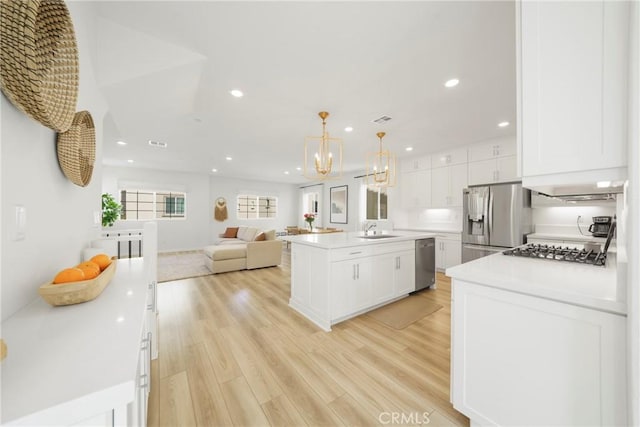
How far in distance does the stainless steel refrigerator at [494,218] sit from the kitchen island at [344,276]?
5.80 feet

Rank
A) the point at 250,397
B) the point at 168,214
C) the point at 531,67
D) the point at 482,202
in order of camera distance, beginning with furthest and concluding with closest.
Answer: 1. the point at 168,214
2. the point at 482,202
3. the point at 250,397
4. the point at 531,67

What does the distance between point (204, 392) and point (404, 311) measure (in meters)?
2.22

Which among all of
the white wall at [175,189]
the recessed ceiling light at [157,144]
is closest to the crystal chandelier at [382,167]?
the recessed ceiling light at [157,144]

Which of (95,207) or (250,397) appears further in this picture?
(95,207)

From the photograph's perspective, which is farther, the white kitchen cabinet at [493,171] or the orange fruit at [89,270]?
the white kitchen cabinet at [493,171]

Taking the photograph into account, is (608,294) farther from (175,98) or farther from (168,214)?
(168,214)

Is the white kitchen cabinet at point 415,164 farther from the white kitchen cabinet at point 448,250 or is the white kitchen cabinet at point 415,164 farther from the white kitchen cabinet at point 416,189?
the white kitchen cabinet at point 448,250

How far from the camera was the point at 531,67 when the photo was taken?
3.56ft

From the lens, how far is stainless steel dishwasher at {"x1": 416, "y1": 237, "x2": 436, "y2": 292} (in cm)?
342

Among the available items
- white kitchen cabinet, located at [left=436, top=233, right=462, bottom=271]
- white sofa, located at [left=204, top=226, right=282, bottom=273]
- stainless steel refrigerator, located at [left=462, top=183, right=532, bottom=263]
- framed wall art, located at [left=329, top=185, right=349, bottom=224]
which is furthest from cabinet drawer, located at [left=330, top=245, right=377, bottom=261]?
framed wall art, located at [left=329, top=185, right=349, bottom=224]

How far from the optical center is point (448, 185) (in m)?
4.83

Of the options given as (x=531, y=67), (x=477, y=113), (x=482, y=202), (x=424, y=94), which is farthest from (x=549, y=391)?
(x=482, y=202)

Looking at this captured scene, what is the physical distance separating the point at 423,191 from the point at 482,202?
1.37 meters

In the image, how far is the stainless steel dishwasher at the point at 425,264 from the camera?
342cm
